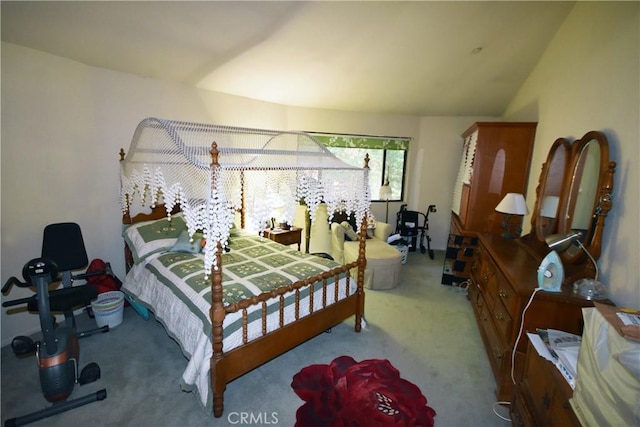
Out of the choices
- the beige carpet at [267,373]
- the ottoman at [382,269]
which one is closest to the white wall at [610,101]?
the beige carpet at [267,373]

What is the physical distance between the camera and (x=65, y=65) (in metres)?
2.65

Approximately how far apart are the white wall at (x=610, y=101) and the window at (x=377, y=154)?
7.77ft

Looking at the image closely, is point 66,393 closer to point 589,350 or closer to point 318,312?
point 318,312

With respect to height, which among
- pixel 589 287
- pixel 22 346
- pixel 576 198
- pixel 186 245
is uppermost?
pixel 576 198

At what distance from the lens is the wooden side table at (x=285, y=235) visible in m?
3.96

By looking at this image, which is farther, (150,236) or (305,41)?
(150,236)

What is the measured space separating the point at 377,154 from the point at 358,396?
404 centimetres

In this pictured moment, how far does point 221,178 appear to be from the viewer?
63.9 inches

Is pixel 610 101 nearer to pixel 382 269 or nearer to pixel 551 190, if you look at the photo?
pixel 551 190

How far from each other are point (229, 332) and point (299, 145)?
2.76m

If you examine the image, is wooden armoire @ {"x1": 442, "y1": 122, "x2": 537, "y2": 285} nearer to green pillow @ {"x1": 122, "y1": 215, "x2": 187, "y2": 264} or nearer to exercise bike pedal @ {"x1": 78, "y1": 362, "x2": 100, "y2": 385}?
green pillow @ {"x1": 122, "y1": 215, "x2": 187, "y2": 264}

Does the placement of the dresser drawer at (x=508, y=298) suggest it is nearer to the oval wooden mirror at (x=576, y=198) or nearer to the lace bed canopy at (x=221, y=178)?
the oval wooden mirror at (x=576, y=198)

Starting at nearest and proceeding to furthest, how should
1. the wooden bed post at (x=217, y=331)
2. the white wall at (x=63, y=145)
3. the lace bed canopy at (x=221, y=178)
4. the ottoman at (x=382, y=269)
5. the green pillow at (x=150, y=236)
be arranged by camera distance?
the lace bed canopy at (x=221, y=178), the wooden bed post at (x=217, y=331), the white wall at (x=63, y=145), the green pillow at (x=150, y=236), the ottoman at (x=382, y=269)

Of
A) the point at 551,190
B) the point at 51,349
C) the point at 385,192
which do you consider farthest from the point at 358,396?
the point at 385,192
